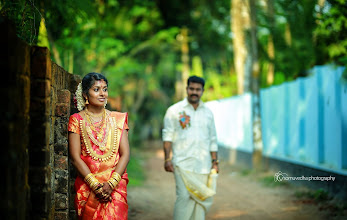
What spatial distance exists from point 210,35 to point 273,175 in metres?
16.9

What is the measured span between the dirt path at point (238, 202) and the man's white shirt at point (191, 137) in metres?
1.90

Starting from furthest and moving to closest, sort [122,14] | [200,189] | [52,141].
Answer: [122,14]
[200,189]
[52,141]

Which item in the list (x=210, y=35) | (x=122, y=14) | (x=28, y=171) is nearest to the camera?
(x=28, y=171)

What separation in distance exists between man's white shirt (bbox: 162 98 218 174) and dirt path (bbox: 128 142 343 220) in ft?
6.25

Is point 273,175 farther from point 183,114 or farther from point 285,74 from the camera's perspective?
point 183,114

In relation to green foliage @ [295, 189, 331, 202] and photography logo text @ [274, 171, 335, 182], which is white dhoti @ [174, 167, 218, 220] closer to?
green foliage @ [295, 189, 331, 202]

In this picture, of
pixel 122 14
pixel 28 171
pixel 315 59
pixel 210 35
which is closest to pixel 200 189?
pixel 28 171

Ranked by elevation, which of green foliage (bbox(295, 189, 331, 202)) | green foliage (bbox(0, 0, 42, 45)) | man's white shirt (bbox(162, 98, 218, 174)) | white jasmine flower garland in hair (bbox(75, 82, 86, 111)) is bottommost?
green foliage (bbox(295, 189, 331, 202))

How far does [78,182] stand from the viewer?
3.61m

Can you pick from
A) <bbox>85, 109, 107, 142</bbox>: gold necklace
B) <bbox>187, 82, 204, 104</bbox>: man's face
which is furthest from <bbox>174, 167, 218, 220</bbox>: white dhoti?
<bbox>85, 109, 107, 142</bbox>: gold necklace

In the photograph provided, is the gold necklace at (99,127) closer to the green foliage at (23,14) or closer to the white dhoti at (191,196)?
the green foliage at (23,14)

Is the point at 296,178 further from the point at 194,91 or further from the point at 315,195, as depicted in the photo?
the point at 194,91

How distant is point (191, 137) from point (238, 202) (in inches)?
137

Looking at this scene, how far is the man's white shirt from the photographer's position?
5355 mm
